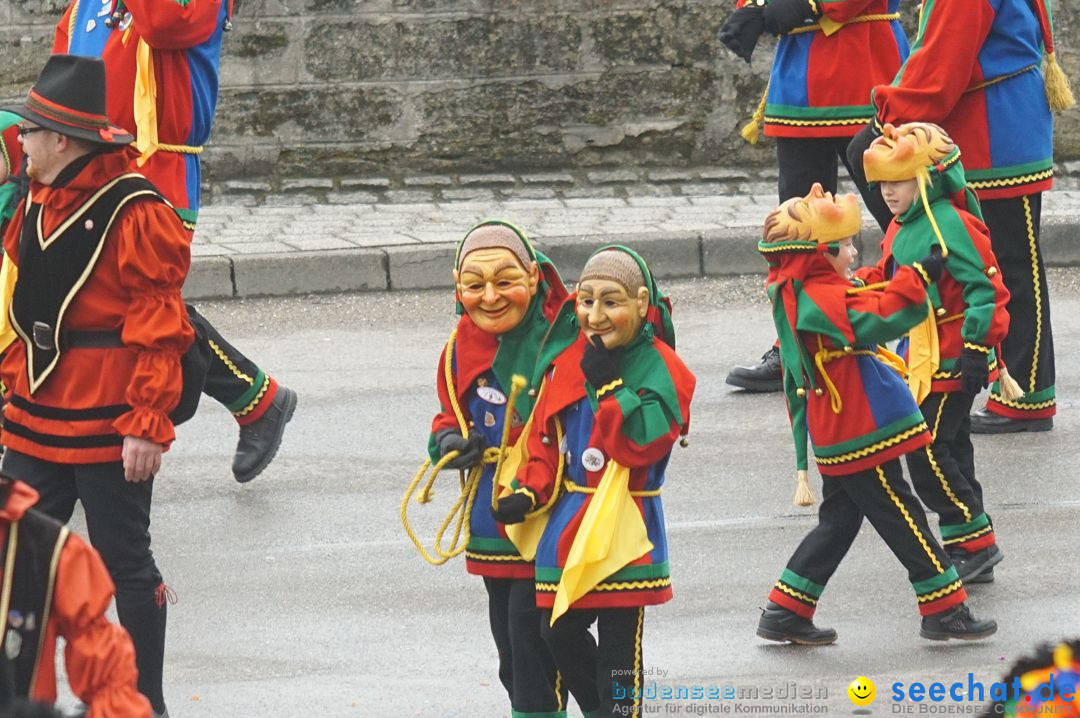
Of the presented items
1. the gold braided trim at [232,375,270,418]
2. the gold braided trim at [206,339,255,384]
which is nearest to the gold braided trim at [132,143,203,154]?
the gold braided trim at [206,339,255,384]

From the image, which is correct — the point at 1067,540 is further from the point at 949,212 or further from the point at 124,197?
the point at 124,197

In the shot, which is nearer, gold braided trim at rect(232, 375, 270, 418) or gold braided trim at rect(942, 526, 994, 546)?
gold braided trim at rect(942, 526, 994, 546)

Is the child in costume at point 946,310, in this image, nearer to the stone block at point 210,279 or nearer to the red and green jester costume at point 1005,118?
the red and green jester costume at point 1005,118

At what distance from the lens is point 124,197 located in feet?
16.9

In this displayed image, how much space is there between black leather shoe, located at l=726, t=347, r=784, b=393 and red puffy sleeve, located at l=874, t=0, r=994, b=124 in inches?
59.0

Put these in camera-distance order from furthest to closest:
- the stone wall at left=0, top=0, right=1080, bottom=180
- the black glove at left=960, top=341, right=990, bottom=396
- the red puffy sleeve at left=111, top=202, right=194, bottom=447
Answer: the stone wall at left=0, top=0, right=1080, bottom=180
the black glove at left=960, top=341, right=990, bottom=396
the red puffy sleeve at left=111, top=202, right=194, bottom=447

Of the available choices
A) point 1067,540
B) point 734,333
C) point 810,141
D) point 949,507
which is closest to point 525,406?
point 949,507

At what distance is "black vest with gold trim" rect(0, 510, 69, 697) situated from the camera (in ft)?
11.9

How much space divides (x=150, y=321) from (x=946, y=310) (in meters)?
2.36

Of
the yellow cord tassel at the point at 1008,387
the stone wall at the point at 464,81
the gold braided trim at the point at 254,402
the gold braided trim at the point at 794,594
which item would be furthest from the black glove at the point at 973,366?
the stone wall at the point at 464,81

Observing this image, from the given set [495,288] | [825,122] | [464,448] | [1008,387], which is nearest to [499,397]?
[464,448]

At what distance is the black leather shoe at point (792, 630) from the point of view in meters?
5.70

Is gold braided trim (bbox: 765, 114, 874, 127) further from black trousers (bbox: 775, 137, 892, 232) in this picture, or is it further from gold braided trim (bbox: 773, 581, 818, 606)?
gold braided trim (bbox: 773, 581, 818, 606)

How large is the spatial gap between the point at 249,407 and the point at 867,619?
248cm
